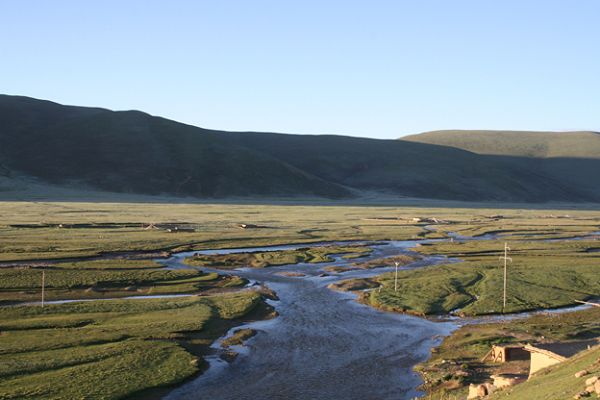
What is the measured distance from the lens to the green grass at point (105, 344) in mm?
30522

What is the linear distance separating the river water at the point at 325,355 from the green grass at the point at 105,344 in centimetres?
203

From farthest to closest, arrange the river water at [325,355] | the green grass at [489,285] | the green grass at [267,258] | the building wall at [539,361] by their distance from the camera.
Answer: the green grass at [267,258] < the green grass at [489,285] < the building wall at [539,361] < the river water at [325,355]

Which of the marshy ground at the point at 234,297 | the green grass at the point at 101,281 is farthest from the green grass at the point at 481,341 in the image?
the green grass at the point at 101,281

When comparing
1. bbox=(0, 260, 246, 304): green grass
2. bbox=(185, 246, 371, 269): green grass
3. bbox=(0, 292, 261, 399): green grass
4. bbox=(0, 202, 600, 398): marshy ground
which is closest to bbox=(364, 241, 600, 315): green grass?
bbox=(0, 202, 600, 398): marshy ground

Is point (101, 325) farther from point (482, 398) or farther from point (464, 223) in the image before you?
point (464, 223)

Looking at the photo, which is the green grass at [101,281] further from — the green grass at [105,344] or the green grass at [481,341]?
the green grass at [481,341]

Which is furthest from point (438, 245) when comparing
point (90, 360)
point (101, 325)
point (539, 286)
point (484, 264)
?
point (90, 360)

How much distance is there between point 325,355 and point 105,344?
11335 mm

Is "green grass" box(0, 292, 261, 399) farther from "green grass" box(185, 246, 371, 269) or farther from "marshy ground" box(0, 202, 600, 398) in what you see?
"green grass" box(185, 246, 371, 269)

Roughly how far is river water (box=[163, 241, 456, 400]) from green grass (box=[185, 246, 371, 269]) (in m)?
16.2

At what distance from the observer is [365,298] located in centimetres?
5275

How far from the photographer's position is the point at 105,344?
121ft

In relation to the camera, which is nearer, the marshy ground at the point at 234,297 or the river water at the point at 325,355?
the river water at the point at 325,355

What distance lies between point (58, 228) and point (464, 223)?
7199 centimetres
